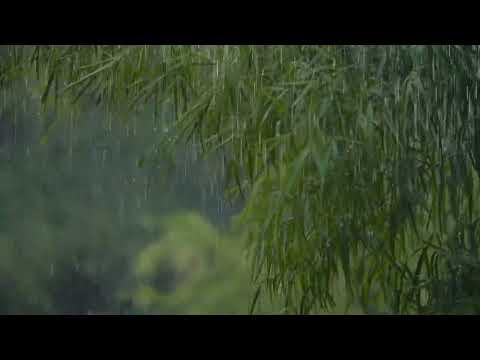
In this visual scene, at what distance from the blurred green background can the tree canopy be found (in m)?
1.88

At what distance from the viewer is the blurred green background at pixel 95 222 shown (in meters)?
4.56

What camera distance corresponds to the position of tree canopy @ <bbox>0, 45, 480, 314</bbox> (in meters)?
2.37

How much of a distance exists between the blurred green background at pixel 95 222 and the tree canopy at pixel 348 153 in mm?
1876

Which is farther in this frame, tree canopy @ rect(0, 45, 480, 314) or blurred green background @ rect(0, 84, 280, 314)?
blurred green background @ rect(0, 84, 280, 314)

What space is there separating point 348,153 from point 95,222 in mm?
2708

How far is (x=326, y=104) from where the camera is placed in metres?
2.35

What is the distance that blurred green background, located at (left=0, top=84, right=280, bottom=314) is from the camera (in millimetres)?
4559

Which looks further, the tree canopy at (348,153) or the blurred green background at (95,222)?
the blurred green background at (95,222)

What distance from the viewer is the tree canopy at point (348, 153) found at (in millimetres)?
2373
